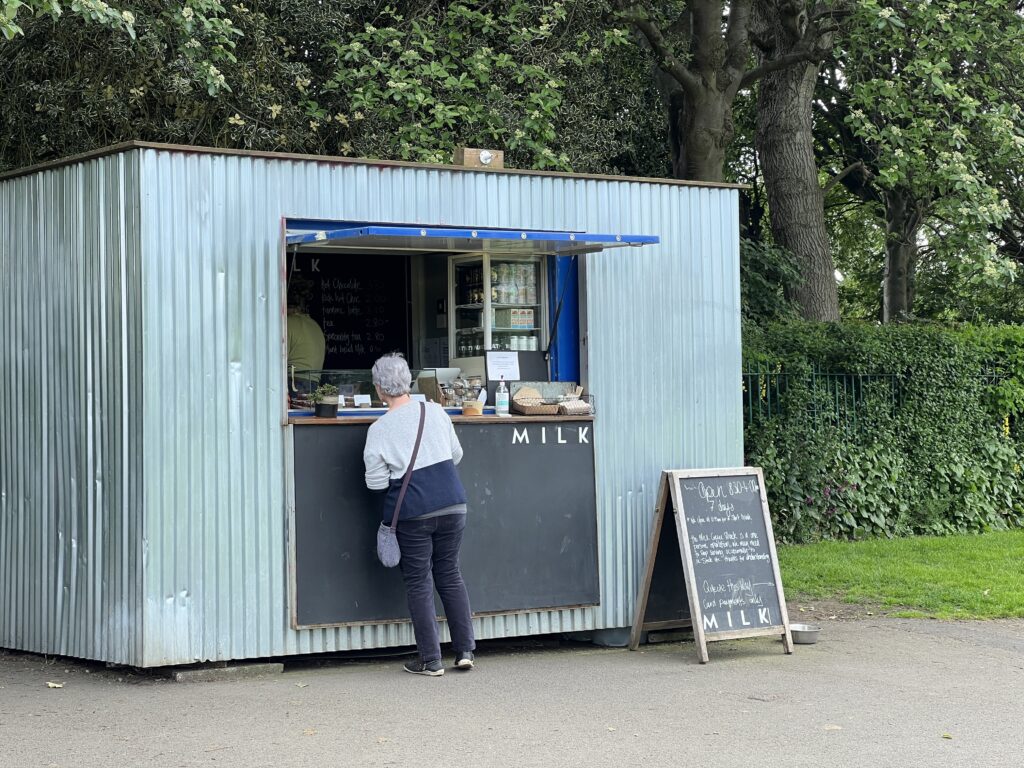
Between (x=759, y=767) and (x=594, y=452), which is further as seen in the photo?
(x=594, y=452)

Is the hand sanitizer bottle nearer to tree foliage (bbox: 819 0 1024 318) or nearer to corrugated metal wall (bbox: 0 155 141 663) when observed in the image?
corrugated metal wall (bbox: 0 155 141 663)

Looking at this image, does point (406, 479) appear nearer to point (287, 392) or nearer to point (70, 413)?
point (287, 392)

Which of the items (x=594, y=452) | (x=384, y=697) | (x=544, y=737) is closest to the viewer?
(x=544, y=737)

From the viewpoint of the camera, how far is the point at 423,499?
8.02 meters

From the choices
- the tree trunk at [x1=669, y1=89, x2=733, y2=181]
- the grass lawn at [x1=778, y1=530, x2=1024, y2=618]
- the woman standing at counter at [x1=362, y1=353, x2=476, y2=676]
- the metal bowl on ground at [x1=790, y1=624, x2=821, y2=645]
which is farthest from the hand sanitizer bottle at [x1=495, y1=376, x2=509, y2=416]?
the tree trunk at [x1=669, y1=89, x2=733, y2=181]

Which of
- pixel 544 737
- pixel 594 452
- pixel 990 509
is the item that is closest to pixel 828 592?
pixel 594 452

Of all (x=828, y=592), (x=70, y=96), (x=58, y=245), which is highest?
(x=70, y=96)

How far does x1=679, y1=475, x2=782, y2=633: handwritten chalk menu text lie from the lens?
895 cm

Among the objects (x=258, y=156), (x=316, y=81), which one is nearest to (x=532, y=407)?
(x=258, y=156)

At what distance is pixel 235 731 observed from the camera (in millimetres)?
6754

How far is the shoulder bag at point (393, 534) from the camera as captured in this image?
7988 mm

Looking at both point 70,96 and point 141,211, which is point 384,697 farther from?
point 70,96

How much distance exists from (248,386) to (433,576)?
1509 mm

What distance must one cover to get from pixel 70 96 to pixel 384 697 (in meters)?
9.93
